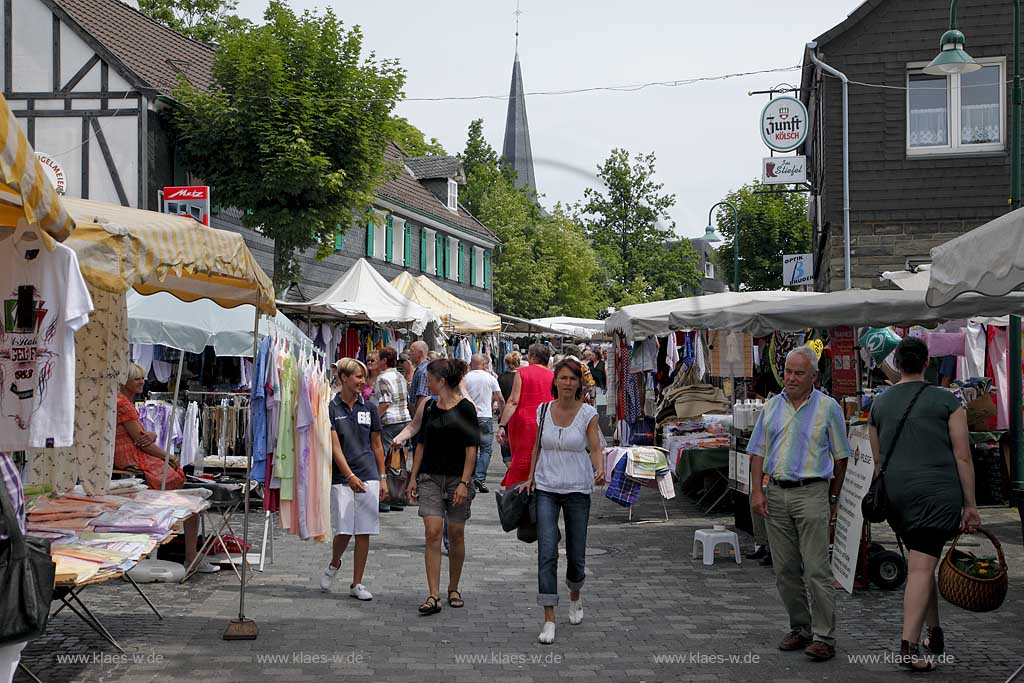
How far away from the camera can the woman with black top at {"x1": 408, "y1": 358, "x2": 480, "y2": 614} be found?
27.8 feet

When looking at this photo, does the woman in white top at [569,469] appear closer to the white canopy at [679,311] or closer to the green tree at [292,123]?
the white canopy at [679,311]

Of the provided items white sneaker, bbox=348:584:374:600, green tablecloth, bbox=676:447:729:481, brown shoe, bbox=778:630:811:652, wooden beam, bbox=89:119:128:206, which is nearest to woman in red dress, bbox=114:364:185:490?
white sneaker, bbox=348:584:374:600

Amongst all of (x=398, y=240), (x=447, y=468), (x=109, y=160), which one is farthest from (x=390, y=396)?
(x=398, y=240)

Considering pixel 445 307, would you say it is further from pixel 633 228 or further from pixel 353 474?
pixel 633 228

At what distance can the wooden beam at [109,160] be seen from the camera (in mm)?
24562

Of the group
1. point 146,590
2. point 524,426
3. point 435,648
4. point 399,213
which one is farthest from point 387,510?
point 399,213

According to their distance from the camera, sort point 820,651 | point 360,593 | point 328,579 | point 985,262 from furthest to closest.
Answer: point 328,579 < point 360,593 < point 820,651 < point 985,262

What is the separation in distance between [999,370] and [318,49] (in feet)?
52.8

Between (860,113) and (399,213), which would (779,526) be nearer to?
(860,113)

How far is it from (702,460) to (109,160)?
1678 centimetres

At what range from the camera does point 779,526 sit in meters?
7.07

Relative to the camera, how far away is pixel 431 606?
27.0 feet

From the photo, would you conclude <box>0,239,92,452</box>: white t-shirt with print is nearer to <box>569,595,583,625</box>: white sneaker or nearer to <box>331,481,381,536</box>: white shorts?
<box>331,481,381,536</box>: white shorts

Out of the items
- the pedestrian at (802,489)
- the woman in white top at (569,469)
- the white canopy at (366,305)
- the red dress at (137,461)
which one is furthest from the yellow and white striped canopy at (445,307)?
the pedestrian at (802,489)
